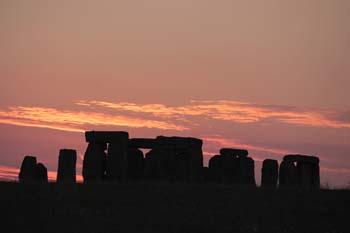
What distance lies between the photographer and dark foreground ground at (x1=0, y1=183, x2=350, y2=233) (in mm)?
27953

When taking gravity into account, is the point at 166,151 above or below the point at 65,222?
above

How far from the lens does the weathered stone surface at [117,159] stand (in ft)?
133

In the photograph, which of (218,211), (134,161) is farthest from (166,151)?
(218,211)

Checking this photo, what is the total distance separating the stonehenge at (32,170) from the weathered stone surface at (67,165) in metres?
1.25

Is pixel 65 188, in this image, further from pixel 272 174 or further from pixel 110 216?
pixel 272 174

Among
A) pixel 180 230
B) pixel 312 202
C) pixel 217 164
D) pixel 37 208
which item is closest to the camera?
pixel 180 230

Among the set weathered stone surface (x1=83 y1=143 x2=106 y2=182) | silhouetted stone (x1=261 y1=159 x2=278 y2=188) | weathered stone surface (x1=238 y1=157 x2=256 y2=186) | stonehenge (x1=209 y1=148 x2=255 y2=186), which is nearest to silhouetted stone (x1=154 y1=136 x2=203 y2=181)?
stonehenge (x1=209 y1=148 x2=255 y2=186)

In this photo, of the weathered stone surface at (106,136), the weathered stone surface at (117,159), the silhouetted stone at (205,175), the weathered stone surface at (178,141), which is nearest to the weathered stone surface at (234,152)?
the silhouetted stone at (205,175)

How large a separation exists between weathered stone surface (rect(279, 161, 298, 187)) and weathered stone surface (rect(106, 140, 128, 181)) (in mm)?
10075

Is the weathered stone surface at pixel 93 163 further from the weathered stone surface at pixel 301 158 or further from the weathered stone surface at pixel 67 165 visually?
the weathered stone surface at pixel 301 158

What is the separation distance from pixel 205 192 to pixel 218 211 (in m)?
2.65

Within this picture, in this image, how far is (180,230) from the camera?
90.1ft

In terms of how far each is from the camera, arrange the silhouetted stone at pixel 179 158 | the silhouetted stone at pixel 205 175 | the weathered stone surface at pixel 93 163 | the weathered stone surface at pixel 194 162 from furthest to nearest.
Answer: the silhouetted stone at pixel 205 175
the weathered stone surface at pixel 194 162
the silhouetted stone at pixel 179 158
the weathered stone surface at pixel 93 163

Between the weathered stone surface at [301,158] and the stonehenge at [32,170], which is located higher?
the weathered stone surface at [301,158]
